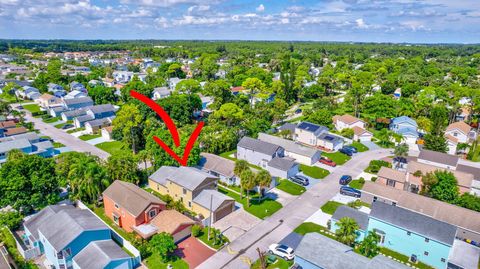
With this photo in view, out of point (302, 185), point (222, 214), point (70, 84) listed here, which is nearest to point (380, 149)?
point (302, 185)

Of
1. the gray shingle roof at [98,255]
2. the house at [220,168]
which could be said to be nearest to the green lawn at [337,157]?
the house at [220,168]

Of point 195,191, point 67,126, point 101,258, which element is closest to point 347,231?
point 195,191

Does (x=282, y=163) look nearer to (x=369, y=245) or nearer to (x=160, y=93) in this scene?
(x=369, y=245)

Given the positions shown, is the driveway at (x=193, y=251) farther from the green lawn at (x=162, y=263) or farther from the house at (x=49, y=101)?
the house at (x=49, y=101)

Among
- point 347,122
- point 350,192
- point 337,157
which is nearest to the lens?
point 350,192

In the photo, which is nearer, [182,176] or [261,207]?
[261,207]

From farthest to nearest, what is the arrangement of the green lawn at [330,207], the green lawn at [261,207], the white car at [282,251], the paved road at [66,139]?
1. the paved road at [66,139]
2. the green lawn at [330,207]
3. the green lawn at [261,207]
4. the white car at [282,251]
